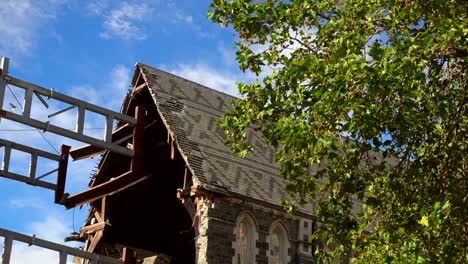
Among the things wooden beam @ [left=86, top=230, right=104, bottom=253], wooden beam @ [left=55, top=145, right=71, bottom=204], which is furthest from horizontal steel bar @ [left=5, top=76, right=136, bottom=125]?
wooden beam @ [left=86, top=230, right=104, bottom=253]

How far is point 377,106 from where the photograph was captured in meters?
12.6

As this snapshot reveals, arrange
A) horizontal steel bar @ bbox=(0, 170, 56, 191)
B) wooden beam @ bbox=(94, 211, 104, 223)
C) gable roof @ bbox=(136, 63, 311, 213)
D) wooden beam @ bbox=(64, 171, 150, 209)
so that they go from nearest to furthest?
1. horizontal steel bar @ bbox=(0, 170, 56, 191)
2. gable roof @ bbox=(136, 63, 311, 213)
3. wooden beam @ bbox=(64, 171, 150, 209)
4. wooden beam @ bbox=(94, 211, 104, 223)

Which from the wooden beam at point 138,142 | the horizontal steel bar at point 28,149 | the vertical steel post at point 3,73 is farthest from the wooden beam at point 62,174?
the vertical steel post at point 3,73

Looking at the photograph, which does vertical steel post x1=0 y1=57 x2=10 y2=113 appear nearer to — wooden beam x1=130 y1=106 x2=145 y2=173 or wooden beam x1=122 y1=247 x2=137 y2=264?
wooden beam x1=130 y1=106 x2=145 y2=173

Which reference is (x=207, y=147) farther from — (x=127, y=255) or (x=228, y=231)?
(x=127, y=255)

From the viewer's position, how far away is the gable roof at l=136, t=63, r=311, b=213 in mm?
21297

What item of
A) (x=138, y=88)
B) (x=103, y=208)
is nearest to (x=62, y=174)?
(x=103, y=208)

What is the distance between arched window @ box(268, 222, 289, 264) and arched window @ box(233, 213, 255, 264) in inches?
24.9

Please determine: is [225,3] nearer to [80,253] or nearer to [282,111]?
[282,111]

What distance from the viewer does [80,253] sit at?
68.7ft

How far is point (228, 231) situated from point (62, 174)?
14.5 ft

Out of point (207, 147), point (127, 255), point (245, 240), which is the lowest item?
point (245, 240)

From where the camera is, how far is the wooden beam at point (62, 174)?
2130 cm

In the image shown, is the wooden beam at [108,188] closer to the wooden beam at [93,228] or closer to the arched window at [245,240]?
the wooden beam at [93,228]
